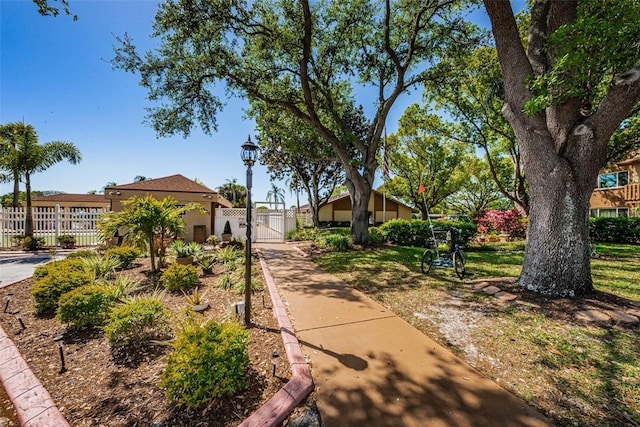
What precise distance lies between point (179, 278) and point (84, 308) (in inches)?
67.7

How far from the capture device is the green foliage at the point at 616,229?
13.9 m

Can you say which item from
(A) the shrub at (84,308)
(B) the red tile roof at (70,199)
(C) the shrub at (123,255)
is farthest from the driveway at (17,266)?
(B) the red tile roof at (70,199)

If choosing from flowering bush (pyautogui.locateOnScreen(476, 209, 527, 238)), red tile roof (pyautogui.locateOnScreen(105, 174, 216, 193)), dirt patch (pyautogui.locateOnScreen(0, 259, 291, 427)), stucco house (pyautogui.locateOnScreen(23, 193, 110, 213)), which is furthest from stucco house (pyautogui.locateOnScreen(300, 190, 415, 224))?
stucco house (pyautogui.locateOnScreen(23, 193, 110, 213))

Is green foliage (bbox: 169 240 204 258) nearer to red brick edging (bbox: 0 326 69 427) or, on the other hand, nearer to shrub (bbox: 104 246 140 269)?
shrub (bbox: 104 246 140 269)

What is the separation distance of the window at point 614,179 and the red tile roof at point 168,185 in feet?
92.8

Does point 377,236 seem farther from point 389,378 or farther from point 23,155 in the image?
point 23,155

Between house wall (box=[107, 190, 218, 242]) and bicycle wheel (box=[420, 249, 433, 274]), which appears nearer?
bicycle wheel (box=[420, 249, 433, 274])

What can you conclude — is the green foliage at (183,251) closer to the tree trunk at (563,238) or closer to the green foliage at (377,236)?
the green foliage at (377,236)

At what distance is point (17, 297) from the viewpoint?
4.80 meters

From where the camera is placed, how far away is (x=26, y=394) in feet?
7.52

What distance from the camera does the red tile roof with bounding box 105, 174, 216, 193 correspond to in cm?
1285

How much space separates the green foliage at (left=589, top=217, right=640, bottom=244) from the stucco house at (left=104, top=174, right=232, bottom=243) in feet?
70.0

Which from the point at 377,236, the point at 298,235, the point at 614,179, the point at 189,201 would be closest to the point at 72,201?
the point at 189,201

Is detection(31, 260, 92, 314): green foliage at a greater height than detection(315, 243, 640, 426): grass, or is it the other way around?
detection(31, 260, 92, 314): green foliage
